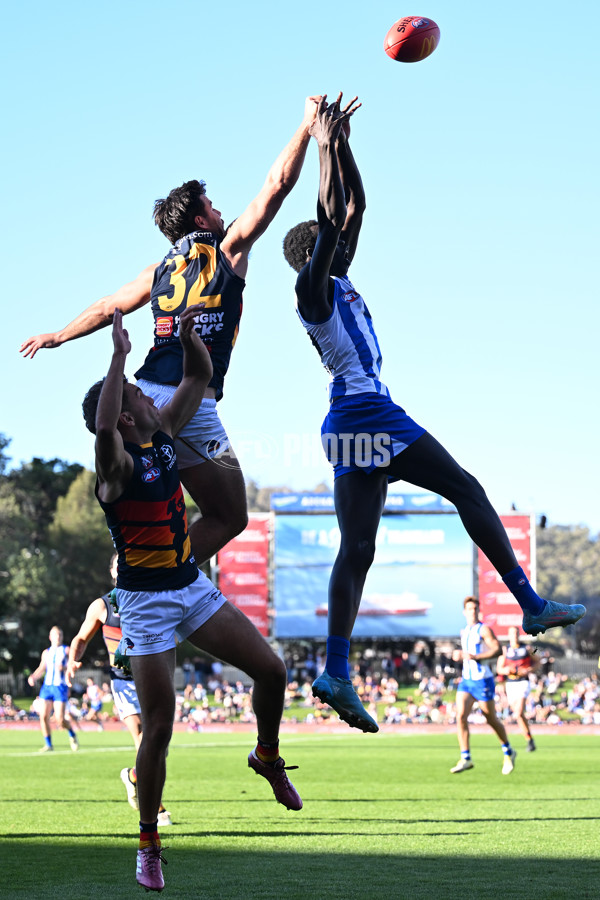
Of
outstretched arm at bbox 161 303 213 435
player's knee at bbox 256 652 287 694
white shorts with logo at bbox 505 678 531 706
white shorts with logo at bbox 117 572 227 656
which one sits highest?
outstretched arm at bbox 161 303 213 435

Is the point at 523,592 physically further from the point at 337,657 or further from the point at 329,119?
the point at 329,119

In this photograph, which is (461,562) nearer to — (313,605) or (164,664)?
(313,605)

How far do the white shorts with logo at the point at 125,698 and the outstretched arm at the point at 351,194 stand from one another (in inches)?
263

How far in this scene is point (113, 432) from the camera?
19.8 feet

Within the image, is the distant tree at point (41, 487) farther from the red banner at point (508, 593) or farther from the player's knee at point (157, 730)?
the player's knee at point (157, 730)

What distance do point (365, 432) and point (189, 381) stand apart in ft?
3.34

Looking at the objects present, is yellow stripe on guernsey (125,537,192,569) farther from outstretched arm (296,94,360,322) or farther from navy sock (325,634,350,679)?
outstretched arm (296,94,360,322)

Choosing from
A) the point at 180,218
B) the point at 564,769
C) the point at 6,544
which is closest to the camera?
the point at 180,218

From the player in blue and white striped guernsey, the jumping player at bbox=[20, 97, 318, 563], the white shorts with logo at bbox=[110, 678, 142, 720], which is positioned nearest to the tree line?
the player in blue and white striped guernsey

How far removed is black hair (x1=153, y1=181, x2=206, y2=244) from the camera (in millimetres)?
6773

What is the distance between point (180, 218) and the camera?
6.78m

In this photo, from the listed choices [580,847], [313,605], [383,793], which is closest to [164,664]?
[580,847]

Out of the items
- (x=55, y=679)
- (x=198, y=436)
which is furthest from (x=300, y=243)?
(x=55, y=679)

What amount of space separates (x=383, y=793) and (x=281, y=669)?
28.3 ft
